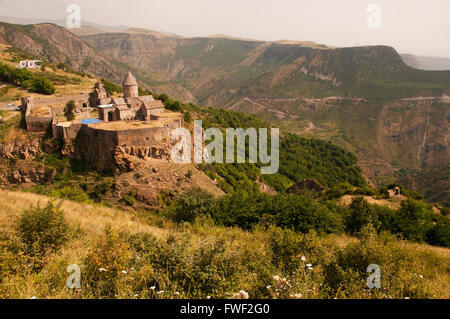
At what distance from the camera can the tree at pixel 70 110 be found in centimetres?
2738

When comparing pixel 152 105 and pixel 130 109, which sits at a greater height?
pixel 152 105

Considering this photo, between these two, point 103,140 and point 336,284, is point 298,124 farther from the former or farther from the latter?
point 336,284

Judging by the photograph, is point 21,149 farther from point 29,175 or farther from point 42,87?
point 42,87

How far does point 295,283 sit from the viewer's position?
5.71m

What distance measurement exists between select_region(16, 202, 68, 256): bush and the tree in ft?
73.5

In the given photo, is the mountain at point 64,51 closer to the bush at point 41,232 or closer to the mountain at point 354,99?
the mountain at point 354,99

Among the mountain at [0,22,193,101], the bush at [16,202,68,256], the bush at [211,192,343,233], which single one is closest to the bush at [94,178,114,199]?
the bush at [211,192,343,233]

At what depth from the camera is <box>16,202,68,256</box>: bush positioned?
23.4 ft

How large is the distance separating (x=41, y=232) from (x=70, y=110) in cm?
2516

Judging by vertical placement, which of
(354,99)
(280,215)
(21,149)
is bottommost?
(280,215)

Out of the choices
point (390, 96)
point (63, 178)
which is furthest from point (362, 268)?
point (390, 96)

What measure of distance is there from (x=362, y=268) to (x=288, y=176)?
42.2 m

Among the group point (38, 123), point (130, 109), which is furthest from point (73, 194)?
point (130, 109)

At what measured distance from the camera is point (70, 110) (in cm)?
2884
